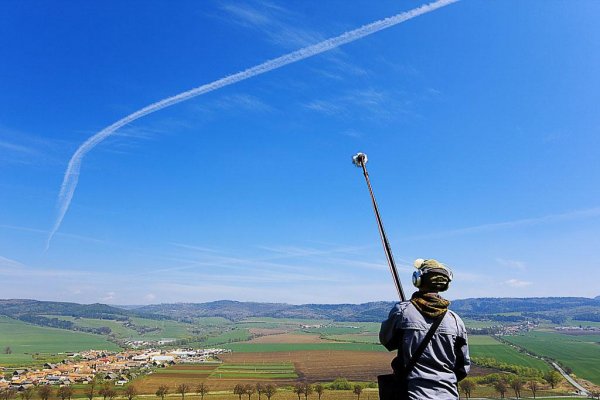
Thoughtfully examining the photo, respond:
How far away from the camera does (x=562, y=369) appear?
105375 millimetres

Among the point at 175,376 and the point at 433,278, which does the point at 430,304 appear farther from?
the point at 175,376

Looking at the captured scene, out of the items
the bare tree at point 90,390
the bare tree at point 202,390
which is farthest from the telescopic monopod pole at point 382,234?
the bare tree at point 90,390

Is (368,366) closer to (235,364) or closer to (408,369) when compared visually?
(235,364)

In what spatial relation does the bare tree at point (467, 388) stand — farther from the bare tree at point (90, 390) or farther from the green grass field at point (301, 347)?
the green grass field at point (301, 347)

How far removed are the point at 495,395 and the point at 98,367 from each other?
99669 mm

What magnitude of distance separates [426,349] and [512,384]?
8860 cm

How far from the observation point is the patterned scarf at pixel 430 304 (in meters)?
3.16

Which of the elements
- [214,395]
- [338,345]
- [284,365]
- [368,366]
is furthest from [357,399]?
[338,345]

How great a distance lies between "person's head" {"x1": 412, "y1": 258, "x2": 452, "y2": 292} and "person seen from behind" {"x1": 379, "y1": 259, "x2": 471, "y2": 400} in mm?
71

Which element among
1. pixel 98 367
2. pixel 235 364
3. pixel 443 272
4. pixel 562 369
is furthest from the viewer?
pixel 235 364

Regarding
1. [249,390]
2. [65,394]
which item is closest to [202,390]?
[249,390]

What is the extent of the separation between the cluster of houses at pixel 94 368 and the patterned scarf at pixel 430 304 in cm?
10013

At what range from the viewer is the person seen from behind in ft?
10.3

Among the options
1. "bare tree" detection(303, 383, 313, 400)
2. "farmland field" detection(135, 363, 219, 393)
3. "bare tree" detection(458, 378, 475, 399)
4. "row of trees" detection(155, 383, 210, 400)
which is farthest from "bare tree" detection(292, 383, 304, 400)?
"bare tree" detection(458, 378, 475, 399)
